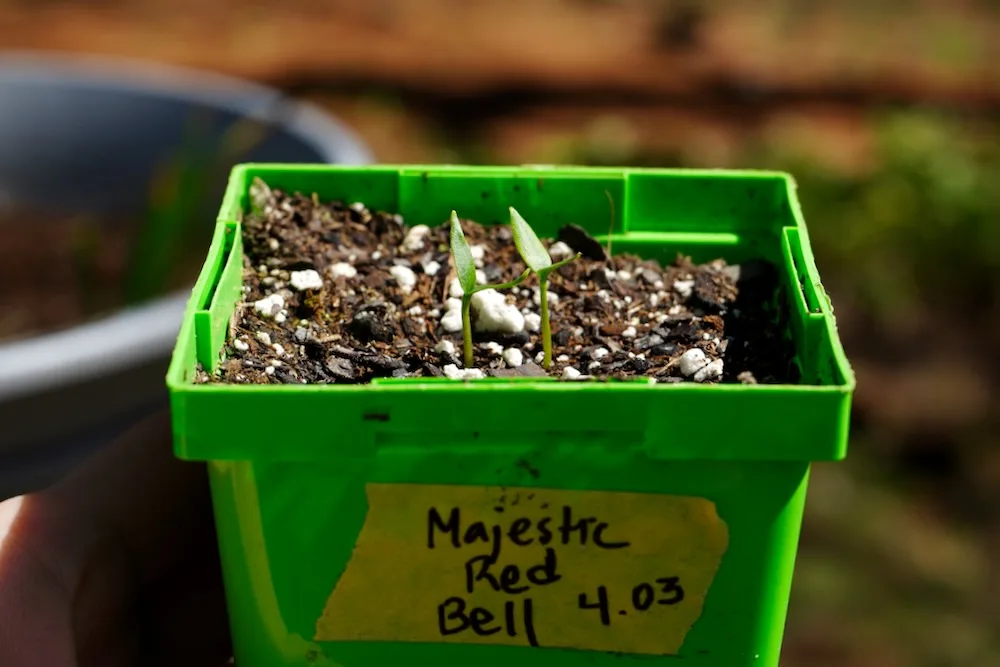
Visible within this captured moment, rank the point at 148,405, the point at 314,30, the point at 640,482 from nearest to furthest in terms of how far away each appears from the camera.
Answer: the point at 640,482
the point at 148,405
the point at 314,30

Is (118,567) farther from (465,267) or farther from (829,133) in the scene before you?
(829,133)

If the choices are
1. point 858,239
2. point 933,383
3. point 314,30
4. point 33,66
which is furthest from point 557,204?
point 314,30

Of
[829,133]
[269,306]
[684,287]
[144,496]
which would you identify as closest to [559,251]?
[684,287]

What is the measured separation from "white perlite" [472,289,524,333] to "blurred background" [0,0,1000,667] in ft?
4.41

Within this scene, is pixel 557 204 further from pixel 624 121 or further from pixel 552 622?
pixel 624 121

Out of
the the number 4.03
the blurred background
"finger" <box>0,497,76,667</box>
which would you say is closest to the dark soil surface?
the the number 4.03

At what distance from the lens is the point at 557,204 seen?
79 cm

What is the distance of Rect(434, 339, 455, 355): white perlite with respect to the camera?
68 centimetres

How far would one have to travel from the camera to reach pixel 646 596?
24.0 inches

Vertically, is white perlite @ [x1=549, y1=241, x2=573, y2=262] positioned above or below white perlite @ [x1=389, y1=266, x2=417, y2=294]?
above

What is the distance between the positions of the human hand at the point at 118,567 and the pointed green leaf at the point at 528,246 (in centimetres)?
37

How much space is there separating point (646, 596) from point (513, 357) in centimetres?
16

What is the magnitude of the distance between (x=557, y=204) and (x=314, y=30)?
375 cm

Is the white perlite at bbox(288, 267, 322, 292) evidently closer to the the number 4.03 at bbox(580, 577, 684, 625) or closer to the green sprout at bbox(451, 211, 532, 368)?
the green sprout at bbox(451, 211, 532, 368)
